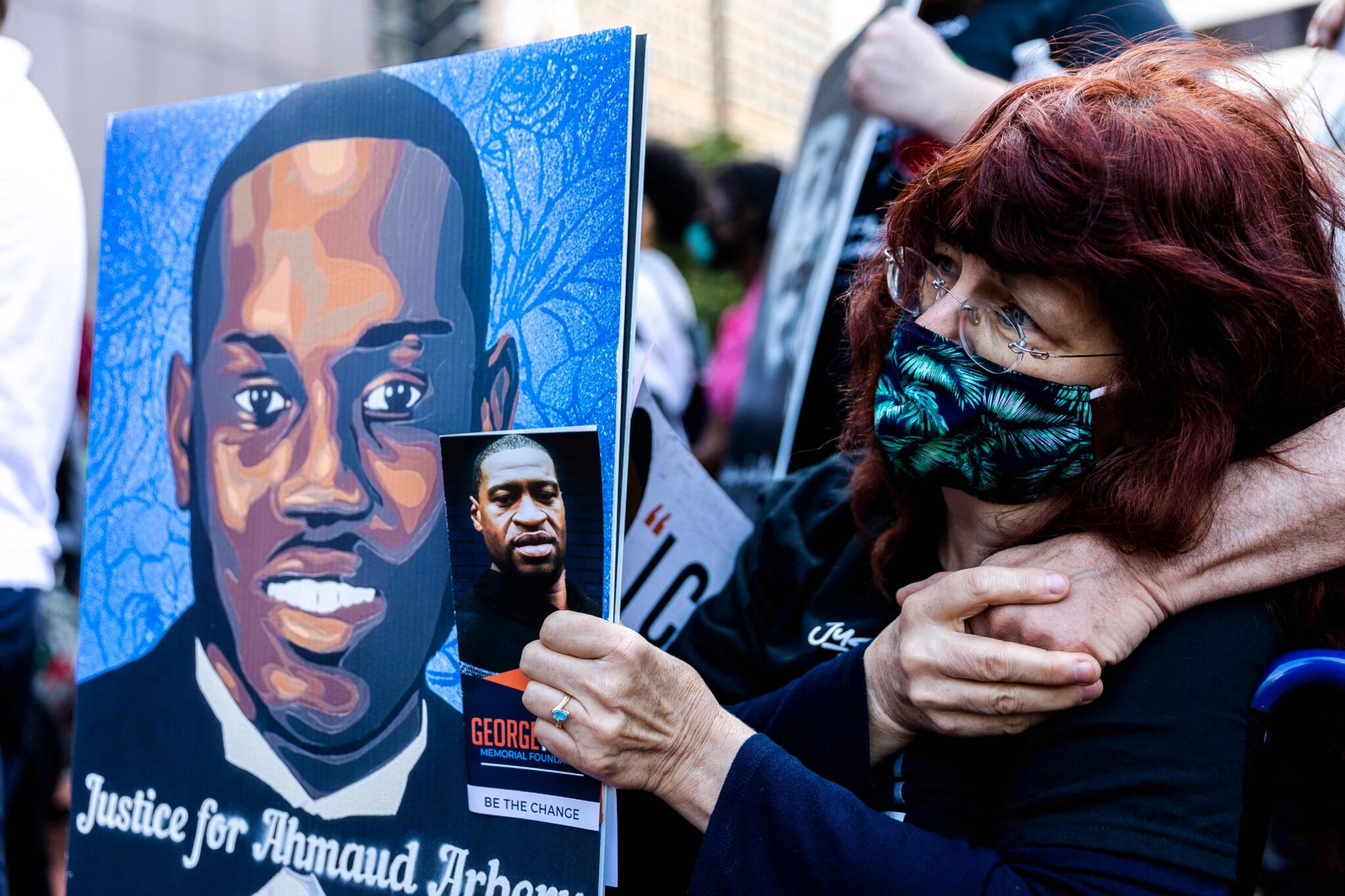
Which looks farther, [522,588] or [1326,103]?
[1326,103]

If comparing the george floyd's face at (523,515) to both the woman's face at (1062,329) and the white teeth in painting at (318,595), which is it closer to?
the white teeth in painting at (318,595)

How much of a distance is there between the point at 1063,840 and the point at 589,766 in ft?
1.54

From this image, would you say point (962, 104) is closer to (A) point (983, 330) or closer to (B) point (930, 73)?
(B) point (930, 73)

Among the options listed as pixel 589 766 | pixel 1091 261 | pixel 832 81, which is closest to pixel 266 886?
pixel 589 766

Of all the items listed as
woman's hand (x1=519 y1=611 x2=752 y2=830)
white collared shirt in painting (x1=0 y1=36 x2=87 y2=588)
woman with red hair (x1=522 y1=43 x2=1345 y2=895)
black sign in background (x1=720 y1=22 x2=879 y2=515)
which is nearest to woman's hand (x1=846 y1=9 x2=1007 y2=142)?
black sign in background (x1=720 y1=22 x2=879 y2=515)

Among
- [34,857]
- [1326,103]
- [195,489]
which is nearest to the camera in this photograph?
[195,489]

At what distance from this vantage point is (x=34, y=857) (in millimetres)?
2426

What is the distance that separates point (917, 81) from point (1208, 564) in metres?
1.14

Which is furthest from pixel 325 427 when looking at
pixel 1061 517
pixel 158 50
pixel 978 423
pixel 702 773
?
pixel 158 50

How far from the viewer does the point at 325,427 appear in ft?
4.37

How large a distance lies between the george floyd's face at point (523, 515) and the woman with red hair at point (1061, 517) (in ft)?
0.23

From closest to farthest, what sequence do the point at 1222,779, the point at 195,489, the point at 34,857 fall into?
1. the point at 1222,779
2. the point at 195,489
3. the point at 34,857

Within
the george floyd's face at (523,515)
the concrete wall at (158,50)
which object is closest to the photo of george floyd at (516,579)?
the george floyd's face at (523,515)

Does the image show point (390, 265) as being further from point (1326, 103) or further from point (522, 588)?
point (1326, 103)
